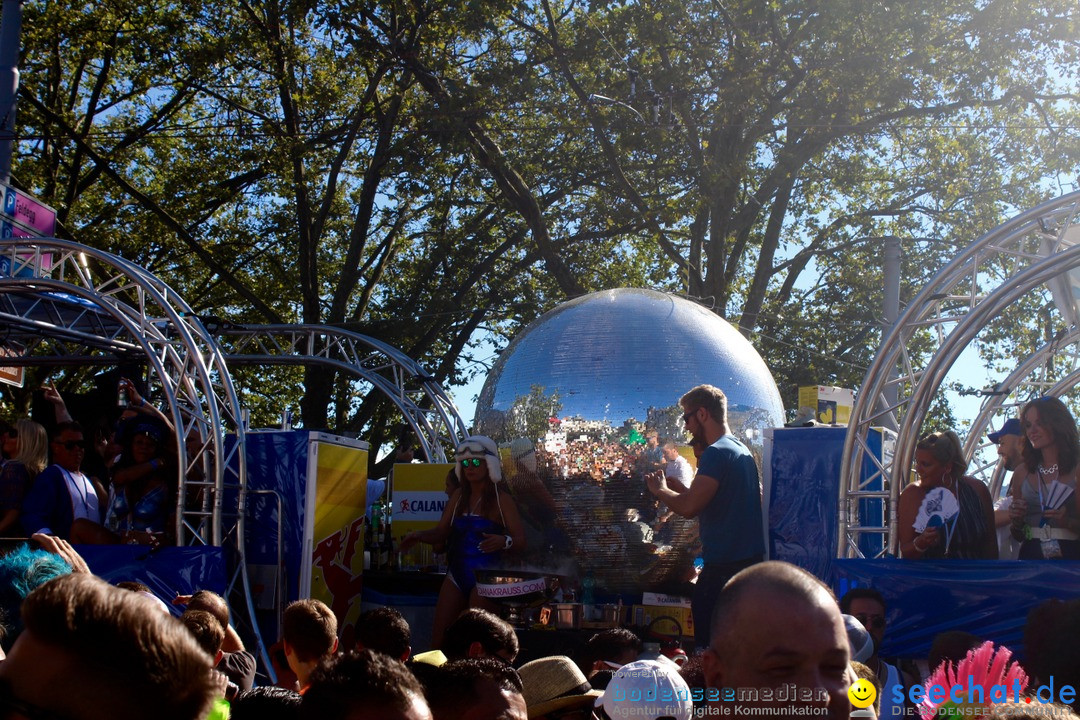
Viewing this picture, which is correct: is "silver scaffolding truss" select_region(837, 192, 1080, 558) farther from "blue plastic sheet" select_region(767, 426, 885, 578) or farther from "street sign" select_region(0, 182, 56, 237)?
"street sign" select_region(0, 182, 56, 237)

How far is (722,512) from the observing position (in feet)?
20.9

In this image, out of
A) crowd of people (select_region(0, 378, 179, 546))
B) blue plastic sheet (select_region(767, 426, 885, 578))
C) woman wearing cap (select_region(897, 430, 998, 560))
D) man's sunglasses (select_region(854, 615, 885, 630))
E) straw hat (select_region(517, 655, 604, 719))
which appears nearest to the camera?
straw hat (select_region(517, 655, 604, 719))

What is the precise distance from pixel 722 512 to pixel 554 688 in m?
2.60

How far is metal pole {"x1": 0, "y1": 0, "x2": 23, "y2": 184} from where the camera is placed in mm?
12498

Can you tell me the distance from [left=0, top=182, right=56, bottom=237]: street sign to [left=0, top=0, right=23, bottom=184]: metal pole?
253mm

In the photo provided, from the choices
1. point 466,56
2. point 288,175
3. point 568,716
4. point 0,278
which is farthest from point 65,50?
point 568,716

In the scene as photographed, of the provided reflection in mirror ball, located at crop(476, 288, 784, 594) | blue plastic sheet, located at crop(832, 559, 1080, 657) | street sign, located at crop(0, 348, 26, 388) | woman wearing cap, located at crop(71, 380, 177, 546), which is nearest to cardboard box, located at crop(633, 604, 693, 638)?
reflection in mirror ball, located at crop(476, 288, 784, 594)

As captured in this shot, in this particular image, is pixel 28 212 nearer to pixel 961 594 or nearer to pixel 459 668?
pixel 961 594

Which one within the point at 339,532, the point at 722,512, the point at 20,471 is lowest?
the point at 339,532

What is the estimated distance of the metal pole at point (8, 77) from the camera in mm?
12498

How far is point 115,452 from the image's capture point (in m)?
9.75

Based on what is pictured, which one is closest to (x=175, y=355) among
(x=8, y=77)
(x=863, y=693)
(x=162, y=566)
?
(x=162, y=566)

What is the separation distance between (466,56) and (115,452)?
12.5 m

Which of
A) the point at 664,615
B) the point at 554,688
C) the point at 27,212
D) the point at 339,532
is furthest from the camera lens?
the point at 27,212
